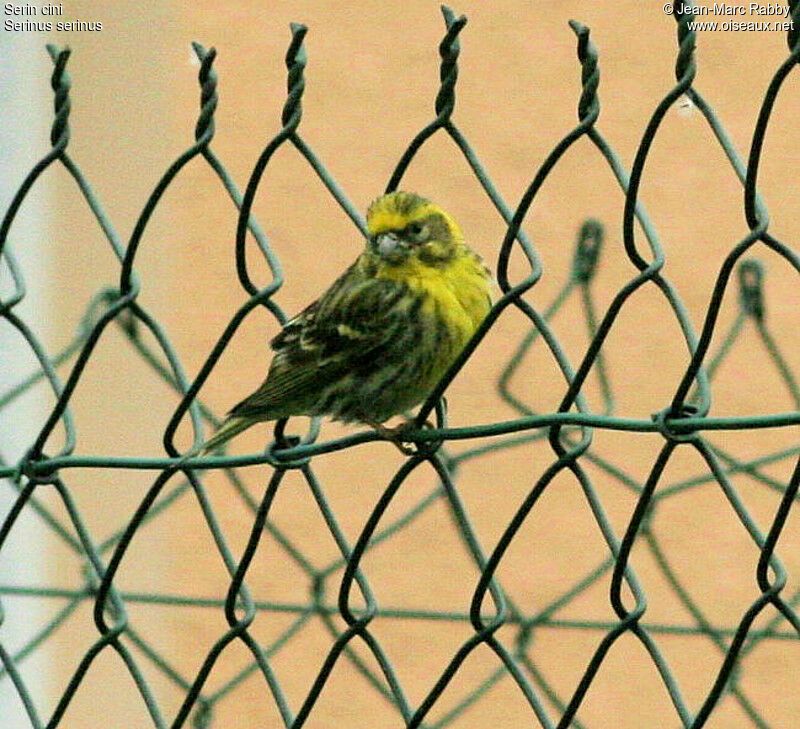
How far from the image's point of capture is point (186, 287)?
437cm

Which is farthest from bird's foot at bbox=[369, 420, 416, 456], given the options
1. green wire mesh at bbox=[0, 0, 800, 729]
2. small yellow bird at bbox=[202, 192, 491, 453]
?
small yellow bird at bbox=[202, 192, 491, 453]

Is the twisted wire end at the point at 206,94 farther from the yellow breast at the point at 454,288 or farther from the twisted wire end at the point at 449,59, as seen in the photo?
the yellow breast at the point at 454,288

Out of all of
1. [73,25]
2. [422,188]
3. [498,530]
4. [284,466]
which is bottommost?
[284,466]

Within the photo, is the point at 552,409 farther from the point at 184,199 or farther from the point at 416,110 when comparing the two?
the point at 184,199

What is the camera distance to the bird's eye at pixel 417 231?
2.36 m

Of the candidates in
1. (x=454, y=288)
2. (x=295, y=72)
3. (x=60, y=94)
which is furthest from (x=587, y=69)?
(x=454, y=288)

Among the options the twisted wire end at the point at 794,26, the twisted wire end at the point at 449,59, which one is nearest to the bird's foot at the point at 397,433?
the twisted wire end at the point at 449,59

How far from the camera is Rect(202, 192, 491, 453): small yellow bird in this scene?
88.7 inches

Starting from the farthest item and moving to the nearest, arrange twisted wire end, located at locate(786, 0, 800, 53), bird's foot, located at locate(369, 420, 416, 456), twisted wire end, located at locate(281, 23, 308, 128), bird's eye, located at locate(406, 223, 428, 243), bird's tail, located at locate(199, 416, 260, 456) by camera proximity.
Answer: bird's eye, located at locate(406, 223, 428, 243)
bird's tail, located at locate(199, 416, 260, 456)
bird's foot, located at locate(369, 420, 416, 456)
twisted wire end, located at locate(281, 23, 308, 128)
twisted wire end, located at locate(786, 0, 800, 53)

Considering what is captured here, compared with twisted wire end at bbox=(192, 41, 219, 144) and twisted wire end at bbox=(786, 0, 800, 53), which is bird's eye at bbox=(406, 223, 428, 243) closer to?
twisted wire end at bbox=(192, 41, 219, 144)

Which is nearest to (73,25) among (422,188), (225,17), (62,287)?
(225,17)

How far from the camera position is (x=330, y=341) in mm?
2340

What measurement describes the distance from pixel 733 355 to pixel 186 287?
1303mm

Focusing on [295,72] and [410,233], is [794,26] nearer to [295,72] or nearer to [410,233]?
[295,72]
